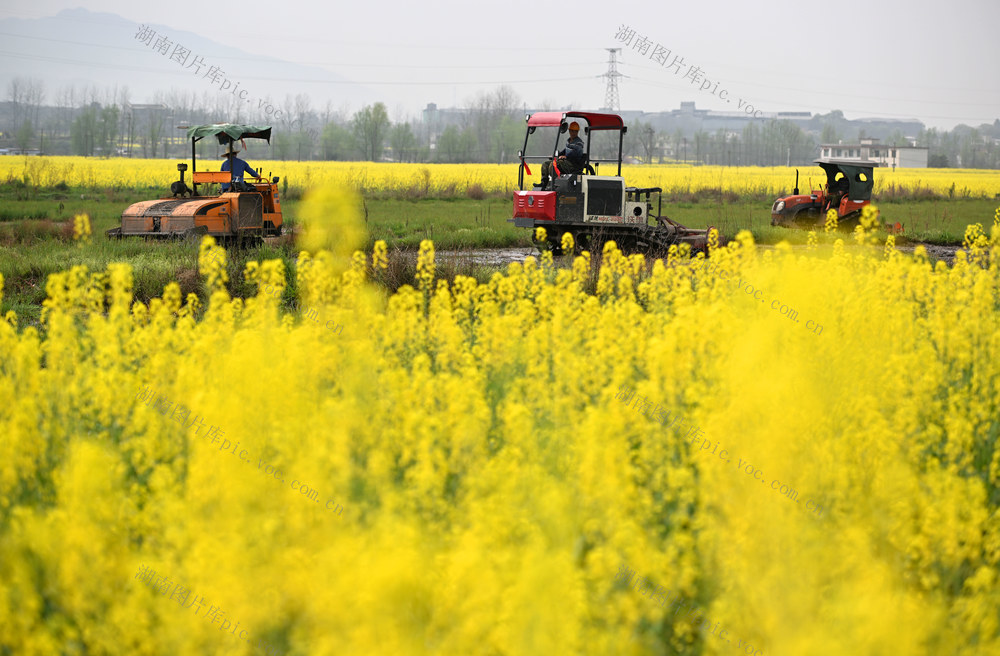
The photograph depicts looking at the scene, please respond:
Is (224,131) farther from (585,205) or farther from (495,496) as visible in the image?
(495,496)

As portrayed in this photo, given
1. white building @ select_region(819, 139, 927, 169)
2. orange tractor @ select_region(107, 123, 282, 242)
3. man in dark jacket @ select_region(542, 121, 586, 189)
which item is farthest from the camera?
white building @ select_region(819, 139, 927, 169)

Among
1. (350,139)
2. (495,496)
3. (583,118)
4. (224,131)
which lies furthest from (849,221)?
(350,139)

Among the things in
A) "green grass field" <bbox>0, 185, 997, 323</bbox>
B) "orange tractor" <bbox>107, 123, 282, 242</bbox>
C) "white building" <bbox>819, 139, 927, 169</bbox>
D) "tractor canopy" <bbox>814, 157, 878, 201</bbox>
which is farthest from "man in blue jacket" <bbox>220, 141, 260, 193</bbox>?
"white building" <bbox>819, 139, 927, 169</bbox>

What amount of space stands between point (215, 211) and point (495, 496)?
1408 cm

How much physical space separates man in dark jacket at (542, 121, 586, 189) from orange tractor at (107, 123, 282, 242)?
224 inches

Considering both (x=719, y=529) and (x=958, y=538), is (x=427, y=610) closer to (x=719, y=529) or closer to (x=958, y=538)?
(x=719, y=529)

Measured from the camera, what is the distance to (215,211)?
1655cm

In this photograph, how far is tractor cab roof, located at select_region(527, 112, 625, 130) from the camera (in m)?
17.5

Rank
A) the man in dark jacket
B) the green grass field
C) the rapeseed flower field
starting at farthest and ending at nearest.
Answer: the man in dark jacket → the green grass field → the rapeseed flower field

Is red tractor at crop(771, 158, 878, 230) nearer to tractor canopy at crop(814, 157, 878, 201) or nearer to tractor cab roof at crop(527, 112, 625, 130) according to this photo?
tractor canopy at crop(814, 157, 878, 201)

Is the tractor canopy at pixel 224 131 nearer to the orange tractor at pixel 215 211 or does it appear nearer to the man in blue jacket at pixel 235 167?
the orange tractor at pixel 215 211

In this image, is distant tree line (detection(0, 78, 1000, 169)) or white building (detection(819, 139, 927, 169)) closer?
distant tree line (detection(0, 78, 1000, 169))

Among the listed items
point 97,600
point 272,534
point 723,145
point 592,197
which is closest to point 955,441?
point 272,534

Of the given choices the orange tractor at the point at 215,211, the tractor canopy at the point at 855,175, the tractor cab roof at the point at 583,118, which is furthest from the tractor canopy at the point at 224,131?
the tractor canopy at the point at 855,175
